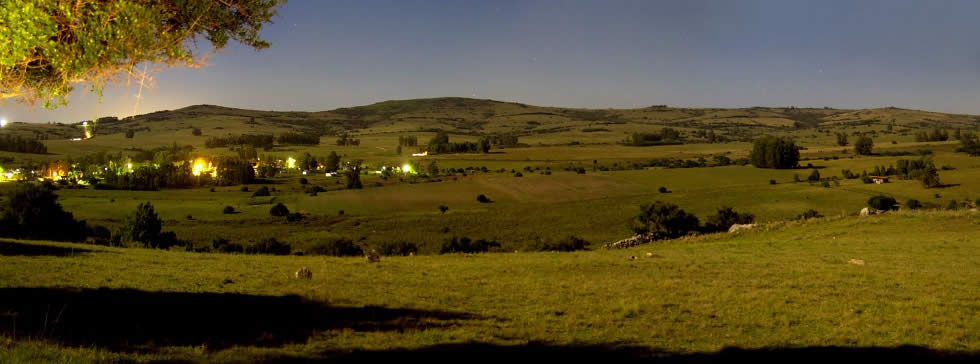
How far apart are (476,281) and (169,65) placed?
11862 millimetres

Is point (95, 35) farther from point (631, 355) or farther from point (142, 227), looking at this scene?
point (142, 227)

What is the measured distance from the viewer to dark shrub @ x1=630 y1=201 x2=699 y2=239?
69.9 metres

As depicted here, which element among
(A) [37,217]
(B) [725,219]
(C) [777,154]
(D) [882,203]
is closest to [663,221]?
(B) [725,219]

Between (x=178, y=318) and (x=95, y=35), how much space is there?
20.4 ft

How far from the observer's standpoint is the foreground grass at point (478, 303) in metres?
11.2

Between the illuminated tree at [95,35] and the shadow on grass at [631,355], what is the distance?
7.62 meters

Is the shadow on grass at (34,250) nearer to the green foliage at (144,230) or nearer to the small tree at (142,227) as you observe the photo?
the green foliage at (144,230)

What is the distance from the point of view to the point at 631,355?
1082 centimetres

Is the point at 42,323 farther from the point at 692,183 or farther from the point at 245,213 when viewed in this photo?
the point at 692,183

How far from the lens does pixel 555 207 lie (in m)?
92.6

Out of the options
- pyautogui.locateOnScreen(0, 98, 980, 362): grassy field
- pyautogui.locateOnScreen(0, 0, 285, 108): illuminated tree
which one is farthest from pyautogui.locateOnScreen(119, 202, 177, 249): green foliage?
pyautogui.locateOnScreen(0, 0, 285, 108): illuminated tree

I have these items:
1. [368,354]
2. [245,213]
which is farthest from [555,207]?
[368,354]

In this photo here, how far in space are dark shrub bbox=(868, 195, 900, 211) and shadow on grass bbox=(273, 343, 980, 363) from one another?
264 ft

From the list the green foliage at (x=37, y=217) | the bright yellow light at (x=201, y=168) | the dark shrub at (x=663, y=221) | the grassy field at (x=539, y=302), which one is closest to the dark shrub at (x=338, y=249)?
the grassy field at (x=539, y=302)
